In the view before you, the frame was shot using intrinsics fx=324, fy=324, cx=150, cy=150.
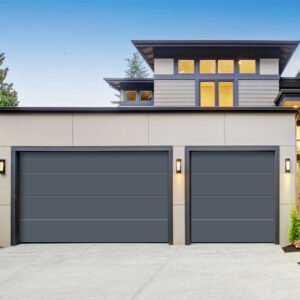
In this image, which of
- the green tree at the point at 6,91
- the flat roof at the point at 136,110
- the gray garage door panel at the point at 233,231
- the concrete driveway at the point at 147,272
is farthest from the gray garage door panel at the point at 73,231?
the green tree at the point at 6,91

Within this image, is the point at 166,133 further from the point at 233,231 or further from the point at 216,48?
the point at 216,48

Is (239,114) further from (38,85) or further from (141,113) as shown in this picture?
(38,85)

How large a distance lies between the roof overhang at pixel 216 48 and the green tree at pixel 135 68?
115 feet

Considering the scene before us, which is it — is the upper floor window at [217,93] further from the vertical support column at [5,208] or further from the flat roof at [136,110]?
the vertical support column at [5,208]

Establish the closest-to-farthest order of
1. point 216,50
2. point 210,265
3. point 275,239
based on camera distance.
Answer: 1. point 210,265
2. point 275,239
3. point 216,50

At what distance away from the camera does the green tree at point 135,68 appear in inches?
2010

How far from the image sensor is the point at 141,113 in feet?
30.2

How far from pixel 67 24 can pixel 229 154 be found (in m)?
30.5

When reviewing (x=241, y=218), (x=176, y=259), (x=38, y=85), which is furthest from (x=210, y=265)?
(x=38, y=85)

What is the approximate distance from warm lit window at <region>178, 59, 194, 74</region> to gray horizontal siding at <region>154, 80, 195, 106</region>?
1.71ft

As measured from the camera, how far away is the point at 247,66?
16.5 metres

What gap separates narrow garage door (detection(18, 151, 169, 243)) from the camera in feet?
30.3

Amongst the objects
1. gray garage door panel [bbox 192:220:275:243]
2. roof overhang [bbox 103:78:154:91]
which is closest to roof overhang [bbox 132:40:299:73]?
roof overhang [bbox 103:78:154:91]

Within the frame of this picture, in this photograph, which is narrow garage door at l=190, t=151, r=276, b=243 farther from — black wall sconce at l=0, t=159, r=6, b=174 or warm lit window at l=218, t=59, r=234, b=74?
warm lit window at l=218, t=59, r=234, b=74
